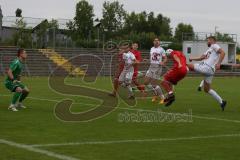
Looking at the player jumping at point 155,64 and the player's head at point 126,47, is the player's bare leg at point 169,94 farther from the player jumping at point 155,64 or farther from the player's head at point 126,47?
the player's head at point 126,47

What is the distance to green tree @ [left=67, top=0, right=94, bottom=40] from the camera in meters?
81.1

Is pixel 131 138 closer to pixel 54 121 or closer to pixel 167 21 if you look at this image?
pixel 54 121

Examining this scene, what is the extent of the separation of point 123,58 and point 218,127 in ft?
33.1

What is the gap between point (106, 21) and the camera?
3506 inches

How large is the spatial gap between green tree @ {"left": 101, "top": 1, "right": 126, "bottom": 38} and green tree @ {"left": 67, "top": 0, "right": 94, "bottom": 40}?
529 centimetres

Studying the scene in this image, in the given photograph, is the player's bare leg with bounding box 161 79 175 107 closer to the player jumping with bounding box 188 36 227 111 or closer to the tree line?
the player jumping with bounding box 188 36 227 111

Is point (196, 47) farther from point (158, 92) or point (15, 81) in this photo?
point (15, 81)

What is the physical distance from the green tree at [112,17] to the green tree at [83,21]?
5291 mm

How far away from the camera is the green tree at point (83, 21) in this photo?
81.1 metres

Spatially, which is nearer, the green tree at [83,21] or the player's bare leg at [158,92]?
the player's bare leg at [158,92]

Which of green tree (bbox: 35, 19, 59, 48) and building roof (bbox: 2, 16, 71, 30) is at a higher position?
building roof (bbox: 2, 16, 71, 30)

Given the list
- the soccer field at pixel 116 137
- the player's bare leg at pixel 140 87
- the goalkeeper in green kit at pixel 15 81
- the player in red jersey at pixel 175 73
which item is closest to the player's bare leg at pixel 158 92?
the player's bare leg at pixel 140 87

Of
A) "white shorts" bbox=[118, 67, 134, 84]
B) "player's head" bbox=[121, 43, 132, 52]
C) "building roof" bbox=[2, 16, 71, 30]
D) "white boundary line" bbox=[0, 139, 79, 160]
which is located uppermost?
"building roof" bbox=[2, 16, 71, 30]

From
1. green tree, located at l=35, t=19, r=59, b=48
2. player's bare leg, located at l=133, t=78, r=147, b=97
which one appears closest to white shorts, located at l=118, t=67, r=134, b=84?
player's bare leg, located at l=133, t=78, r=147, b=97
